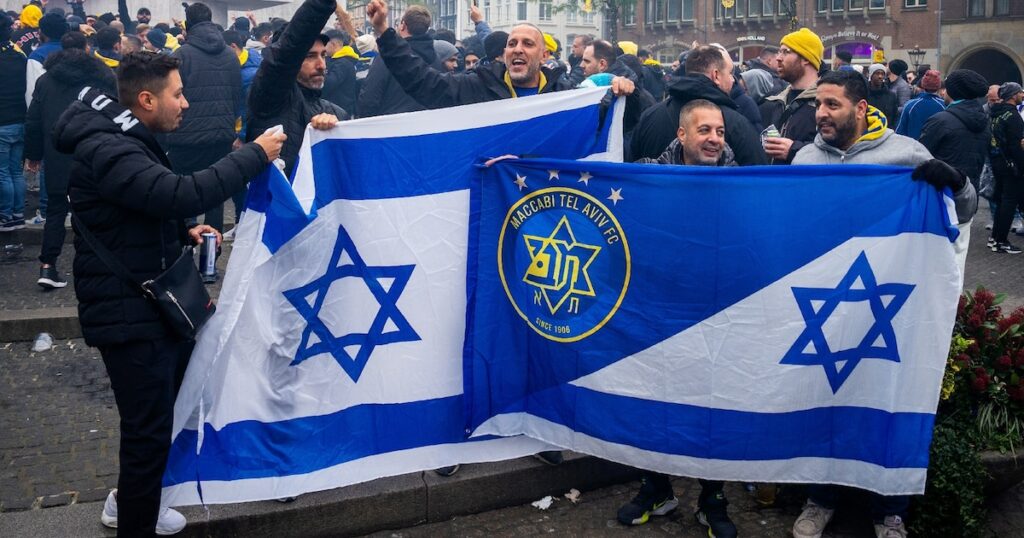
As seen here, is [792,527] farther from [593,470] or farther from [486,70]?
[486,70]

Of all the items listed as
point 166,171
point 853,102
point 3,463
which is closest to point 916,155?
point 853,102

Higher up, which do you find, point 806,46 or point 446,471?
point 806,46

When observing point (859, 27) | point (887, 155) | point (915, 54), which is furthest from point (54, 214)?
point (859, 27)

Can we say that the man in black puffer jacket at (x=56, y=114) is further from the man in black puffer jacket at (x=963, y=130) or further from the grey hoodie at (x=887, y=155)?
the man in black puffer jacket at (x=963, y=130)

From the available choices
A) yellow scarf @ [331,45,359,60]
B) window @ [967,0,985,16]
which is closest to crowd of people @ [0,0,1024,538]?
yellow scarf @ [331,45,359,60]

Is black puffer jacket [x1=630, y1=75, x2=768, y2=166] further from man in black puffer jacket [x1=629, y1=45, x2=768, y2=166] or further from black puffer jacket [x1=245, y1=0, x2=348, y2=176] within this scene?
black puffer jacket [x1=245, y1=0, x2=348, y2=176]

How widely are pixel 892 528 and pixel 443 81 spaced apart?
3427 mm

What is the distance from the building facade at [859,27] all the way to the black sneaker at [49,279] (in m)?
32.0

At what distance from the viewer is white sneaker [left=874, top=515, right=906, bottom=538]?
4426 millimetres

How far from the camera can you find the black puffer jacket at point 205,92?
8.62 meters

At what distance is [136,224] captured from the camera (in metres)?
3.84

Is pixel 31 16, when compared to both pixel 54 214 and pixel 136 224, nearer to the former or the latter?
pixel 54 214

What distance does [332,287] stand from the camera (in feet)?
14.7

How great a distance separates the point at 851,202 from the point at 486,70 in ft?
8.28
